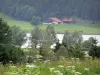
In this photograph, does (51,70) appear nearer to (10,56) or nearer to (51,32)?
(10,56)

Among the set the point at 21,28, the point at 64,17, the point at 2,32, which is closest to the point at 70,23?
the point at 64,17

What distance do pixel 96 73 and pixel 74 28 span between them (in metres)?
31.1

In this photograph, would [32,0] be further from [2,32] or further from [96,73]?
[96,73]

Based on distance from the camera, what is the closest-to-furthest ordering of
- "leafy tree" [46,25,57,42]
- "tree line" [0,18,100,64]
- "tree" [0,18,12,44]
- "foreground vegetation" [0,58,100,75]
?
"foreground vegetation" [0,58,100,75]
"tree line" [0,18,100,64]
"tree" [0,18,12,44]
"leafy tree" [46,25,57,42]

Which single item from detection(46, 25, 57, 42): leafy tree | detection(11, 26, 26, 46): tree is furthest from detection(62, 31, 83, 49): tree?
detection(11, 26, 26, 46): tree

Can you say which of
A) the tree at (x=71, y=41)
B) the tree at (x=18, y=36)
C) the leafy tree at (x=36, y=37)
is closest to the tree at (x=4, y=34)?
the tree at (x=71, y=41)

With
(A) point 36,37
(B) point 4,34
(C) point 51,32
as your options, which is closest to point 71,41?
(A) point 36,37

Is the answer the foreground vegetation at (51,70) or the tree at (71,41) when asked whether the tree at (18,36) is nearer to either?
the tree at (71,41)

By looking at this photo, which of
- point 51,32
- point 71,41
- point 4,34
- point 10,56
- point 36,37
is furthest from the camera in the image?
point 51,32

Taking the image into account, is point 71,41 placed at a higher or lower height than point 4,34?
lower

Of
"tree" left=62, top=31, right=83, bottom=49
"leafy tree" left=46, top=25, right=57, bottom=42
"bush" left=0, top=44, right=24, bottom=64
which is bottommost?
"bush" left=0, top=44, right=24, bottom=64

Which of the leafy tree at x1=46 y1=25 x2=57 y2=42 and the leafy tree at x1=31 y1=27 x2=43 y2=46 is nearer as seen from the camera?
the leafy tree at x1=31 y1=27 x2=43 y2=46

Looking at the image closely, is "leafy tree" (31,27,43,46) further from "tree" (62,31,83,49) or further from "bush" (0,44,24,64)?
"bush" (0,44,24,64)

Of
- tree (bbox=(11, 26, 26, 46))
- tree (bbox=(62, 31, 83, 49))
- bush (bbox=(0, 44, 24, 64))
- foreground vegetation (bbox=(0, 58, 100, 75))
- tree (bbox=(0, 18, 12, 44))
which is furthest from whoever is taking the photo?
tree (bbox=(11, 26, 26, 46))
